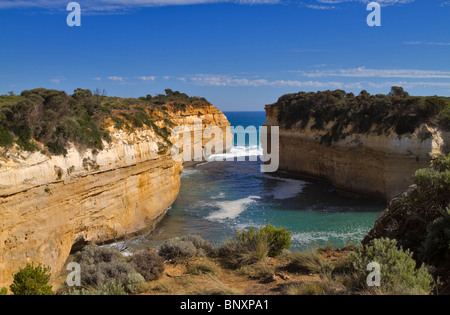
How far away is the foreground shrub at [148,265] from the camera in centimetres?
705

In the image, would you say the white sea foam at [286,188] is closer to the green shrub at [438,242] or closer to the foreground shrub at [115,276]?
the foreground shrub at [115,276]

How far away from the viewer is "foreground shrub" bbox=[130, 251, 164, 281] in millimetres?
7055

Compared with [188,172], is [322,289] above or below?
above

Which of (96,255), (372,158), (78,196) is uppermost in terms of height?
(372,158)

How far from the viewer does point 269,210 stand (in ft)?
65.2

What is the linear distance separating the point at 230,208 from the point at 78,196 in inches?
394

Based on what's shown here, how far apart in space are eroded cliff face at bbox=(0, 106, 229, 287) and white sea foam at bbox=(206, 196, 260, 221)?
3.08m

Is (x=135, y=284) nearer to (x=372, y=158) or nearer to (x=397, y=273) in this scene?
(x=397, y=273)

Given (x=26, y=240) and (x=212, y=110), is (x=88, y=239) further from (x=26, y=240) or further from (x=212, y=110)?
(x=212, y=110)

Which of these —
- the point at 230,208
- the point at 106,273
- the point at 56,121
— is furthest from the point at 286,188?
the point at 106,273

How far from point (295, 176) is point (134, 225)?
62.4 feet

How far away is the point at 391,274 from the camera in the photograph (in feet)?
15.1

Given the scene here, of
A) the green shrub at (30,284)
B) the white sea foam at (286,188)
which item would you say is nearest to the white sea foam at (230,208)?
the white sea foam at (286,188)
